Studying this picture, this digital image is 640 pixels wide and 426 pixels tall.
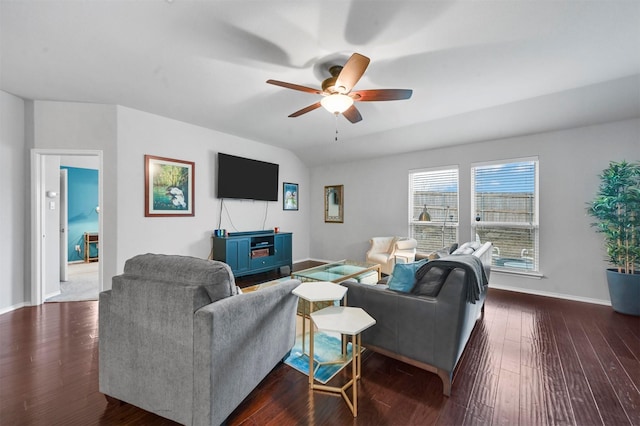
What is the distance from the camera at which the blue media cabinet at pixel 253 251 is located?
14.8 feet

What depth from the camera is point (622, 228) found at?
3.32 meters

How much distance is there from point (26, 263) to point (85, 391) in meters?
2.82

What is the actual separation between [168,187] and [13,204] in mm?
1730

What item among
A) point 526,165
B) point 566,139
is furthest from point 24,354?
point 566,139

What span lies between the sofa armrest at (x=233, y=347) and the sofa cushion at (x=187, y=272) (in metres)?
0.09

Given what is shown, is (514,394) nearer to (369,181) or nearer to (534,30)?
(534,30)

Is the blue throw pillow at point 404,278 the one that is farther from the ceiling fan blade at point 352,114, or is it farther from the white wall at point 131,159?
the white wall at point 131,159

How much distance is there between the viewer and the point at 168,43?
91.7 inches

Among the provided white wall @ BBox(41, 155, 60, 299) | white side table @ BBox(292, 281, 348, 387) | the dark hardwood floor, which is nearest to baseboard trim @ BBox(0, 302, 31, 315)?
white wall @ BBox(41, 155, 60, 299)

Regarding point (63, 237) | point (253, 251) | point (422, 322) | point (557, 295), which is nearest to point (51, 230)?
point (63, 237)

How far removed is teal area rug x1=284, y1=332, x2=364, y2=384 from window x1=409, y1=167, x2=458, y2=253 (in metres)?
3.25

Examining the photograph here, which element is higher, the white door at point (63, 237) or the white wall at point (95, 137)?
the white wall at point (95, 137)

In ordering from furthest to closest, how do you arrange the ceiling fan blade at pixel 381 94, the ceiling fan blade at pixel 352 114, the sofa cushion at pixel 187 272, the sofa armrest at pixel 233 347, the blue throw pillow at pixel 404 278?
the ceiling fan blade at pixel 352 114 → the ceiling fan blade at pixel 381 94 → the blue throw pillow at pixel 404 278 → the sofa cushion at pixel 187 272 → the sofa armrest at pixel 233 347

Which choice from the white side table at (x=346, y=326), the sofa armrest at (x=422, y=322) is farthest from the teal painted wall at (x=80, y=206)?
the sofa armrest at (x=422, y=322)
